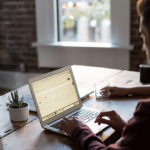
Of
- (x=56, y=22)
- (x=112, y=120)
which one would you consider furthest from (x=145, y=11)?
(x=56, y=22)

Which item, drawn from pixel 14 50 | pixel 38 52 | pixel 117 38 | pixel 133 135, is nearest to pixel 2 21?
pixel 14 50

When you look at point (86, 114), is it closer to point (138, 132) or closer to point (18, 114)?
point (18, 114)

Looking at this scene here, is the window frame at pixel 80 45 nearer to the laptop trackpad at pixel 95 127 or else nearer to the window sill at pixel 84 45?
the window sill at pixel 84 45

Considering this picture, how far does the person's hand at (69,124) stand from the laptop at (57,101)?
29 millimetres

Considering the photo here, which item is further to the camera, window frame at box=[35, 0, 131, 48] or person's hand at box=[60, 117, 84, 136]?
window frame at box=[35, 0, 131, 48]

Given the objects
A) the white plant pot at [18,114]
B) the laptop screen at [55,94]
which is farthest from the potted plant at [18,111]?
the laptop screen at [55,94]

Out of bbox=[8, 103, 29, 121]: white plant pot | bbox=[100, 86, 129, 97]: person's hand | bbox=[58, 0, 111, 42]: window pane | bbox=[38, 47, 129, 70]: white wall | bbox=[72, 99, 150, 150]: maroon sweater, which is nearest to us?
bbox=[72, 99, 150, 150]: maroon sweater

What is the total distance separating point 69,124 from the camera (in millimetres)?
1466

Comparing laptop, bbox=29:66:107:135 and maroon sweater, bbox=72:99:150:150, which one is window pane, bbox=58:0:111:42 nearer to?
laptop, bbox=29:66:107:135

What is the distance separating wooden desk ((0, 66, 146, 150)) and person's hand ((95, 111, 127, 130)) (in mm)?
68

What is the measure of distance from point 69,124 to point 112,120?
24cm

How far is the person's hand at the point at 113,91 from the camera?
204 cm

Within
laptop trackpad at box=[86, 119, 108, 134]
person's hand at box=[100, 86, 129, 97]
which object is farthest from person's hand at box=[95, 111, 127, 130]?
person's hand at box=[100, 86, 129, 97]

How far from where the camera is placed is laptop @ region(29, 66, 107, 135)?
1.55 meters
